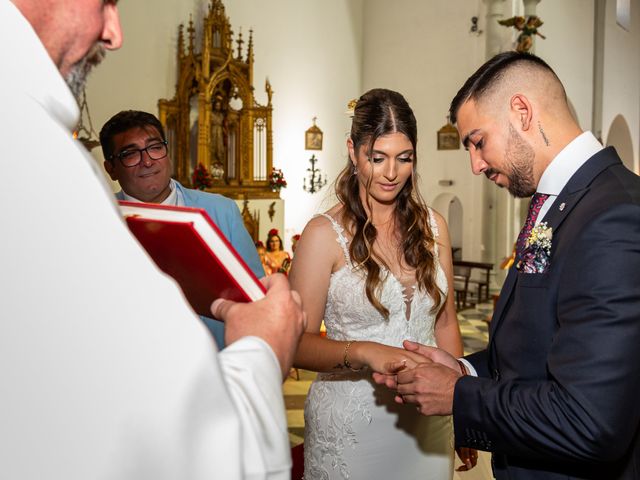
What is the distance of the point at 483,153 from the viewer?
6.48 ft

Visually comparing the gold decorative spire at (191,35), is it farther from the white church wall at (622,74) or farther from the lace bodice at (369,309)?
the white church wall at (622,74)

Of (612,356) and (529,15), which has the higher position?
(529,15)

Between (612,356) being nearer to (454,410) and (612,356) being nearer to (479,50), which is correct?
(454,410)

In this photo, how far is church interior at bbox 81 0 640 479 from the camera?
10.1 metres

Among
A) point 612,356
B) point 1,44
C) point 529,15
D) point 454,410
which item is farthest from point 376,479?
point 529,15

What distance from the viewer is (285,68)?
12.7 m

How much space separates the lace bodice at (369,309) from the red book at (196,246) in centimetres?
137

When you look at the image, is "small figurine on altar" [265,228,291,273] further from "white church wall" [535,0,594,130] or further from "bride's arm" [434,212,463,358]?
"white church wall" [535,0,594,130]

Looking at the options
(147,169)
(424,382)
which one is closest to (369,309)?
(424,382)

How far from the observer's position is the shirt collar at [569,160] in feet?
5.79

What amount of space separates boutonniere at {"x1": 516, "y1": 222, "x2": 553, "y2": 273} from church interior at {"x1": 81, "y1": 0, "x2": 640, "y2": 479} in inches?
277

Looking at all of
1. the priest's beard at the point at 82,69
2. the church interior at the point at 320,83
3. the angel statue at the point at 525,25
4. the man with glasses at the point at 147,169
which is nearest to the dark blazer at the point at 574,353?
the priest's beard at the point at 82,69

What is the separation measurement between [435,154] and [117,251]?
45.5 feet

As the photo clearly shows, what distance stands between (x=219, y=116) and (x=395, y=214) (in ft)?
28.5
